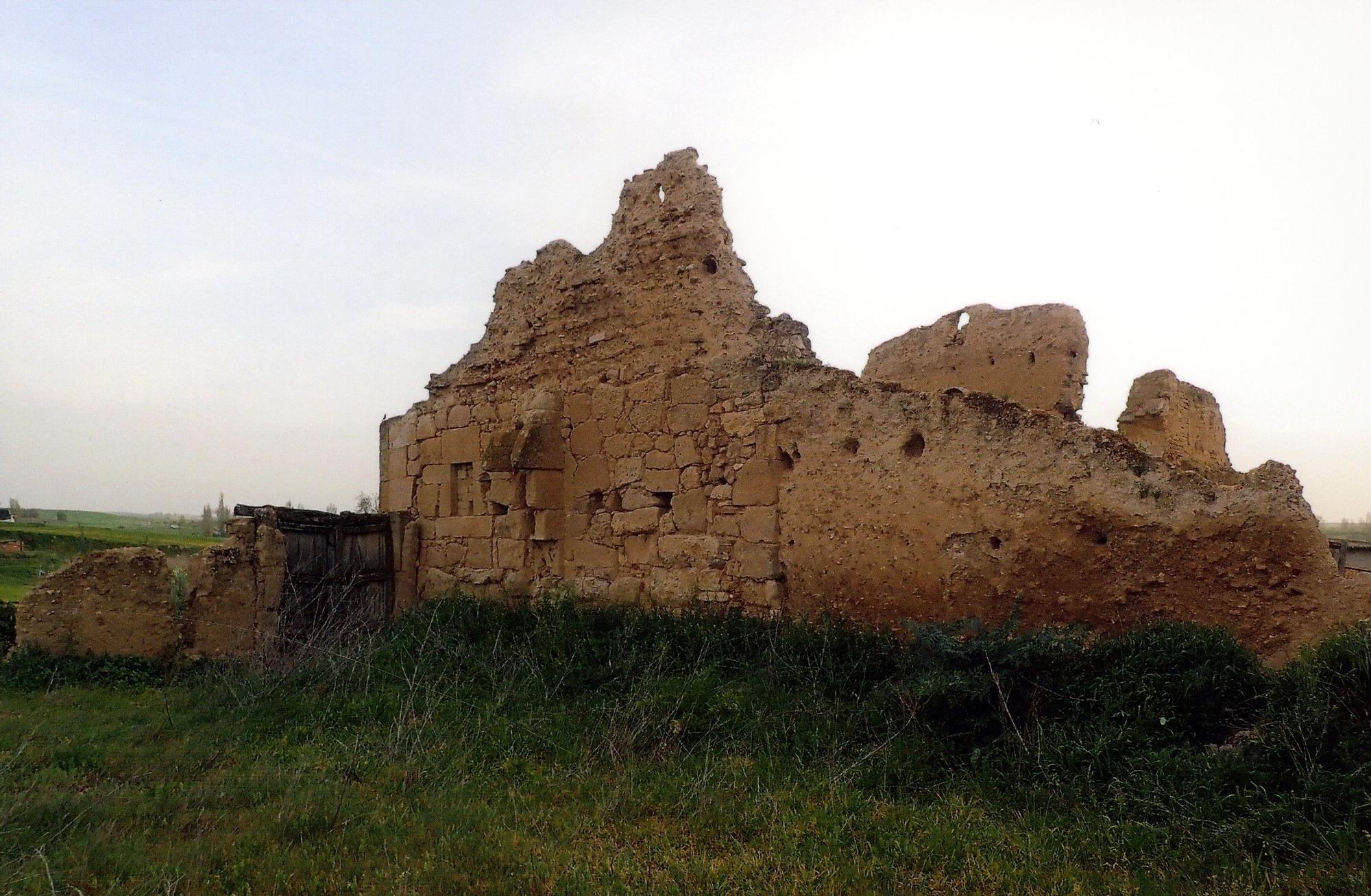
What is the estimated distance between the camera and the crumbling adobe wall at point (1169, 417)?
6.96 metres

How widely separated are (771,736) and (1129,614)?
80.0 inches

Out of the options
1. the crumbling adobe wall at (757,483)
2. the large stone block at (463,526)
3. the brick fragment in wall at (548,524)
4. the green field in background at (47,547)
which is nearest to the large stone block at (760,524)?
the crumbling adobe wall at (757,483)

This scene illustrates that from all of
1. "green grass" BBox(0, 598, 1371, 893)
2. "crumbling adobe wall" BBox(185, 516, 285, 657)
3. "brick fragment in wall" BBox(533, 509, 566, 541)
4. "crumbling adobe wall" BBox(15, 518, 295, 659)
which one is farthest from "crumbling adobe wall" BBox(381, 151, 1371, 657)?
"crumbling adobe wall" BBox(15, 518, 295, 659)

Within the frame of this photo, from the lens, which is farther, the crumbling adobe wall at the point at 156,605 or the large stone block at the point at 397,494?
the large stone block at the point at 397,494

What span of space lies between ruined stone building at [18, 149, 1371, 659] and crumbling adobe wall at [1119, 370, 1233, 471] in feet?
0.08

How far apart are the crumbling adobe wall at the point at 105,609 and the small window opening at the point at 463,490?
2496 mm

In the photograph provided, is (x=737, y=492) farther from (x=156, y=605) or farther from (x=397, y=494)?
(x=156, y=605)

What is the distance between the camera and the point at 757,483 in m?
6.44

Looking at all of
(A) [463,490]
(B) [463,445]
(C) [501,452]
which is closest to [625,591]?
(C) [501,452]

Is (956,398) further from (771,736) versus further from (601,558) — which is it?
(601,558)

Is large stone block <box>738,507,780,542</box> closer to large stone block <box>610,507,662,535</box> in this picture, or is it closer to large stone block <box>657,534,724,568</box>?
large stone block <box>657,534,724,568</box>

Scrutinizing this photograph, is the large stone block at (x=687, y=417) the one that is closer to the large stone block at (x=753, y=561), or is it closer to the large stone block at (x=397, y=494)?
the large stone block at (x=753, y=561)

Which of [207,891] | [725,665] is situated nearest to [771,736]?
[725,665]

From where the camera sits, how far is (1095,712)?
13.9ft
